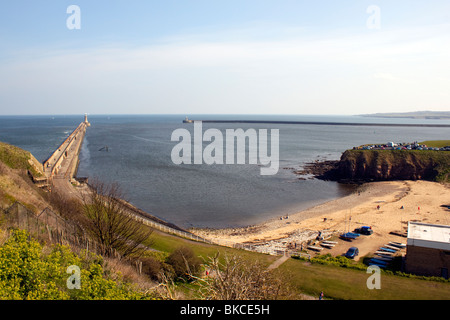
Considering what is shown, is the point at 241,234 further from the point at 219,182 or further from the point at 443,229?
the point at 219,182

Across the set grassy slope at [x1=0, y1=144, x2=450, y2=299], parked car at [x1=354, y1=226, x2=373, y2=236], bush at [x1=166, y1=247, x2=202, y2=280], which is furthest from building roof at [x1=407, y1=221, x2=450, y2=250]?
bush at [x1=166, y1=247, x2=202, y2=280]

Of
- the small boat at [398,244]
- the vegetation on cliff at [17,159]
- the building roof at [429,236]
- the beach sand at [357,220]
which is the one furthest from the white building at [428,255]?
the vegetation on cliff at [17,159]

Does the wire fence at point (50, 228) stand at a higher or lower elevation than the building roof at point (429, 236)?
higher

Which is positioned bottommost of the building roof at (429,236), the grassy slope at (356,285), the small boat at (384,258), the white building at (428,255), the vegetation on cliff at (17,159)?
the small boat at (384,258)

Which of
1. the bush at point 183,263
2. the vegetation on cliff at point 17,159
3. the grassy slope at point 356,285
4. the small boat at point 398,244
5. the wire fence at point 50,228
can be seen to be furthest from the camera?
the vegetation on cliff at point 17,159

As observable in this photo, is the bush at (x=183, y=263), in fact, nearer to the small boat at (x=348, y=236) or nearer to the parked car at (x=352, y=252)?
the parked car at (x=352, y=252)
